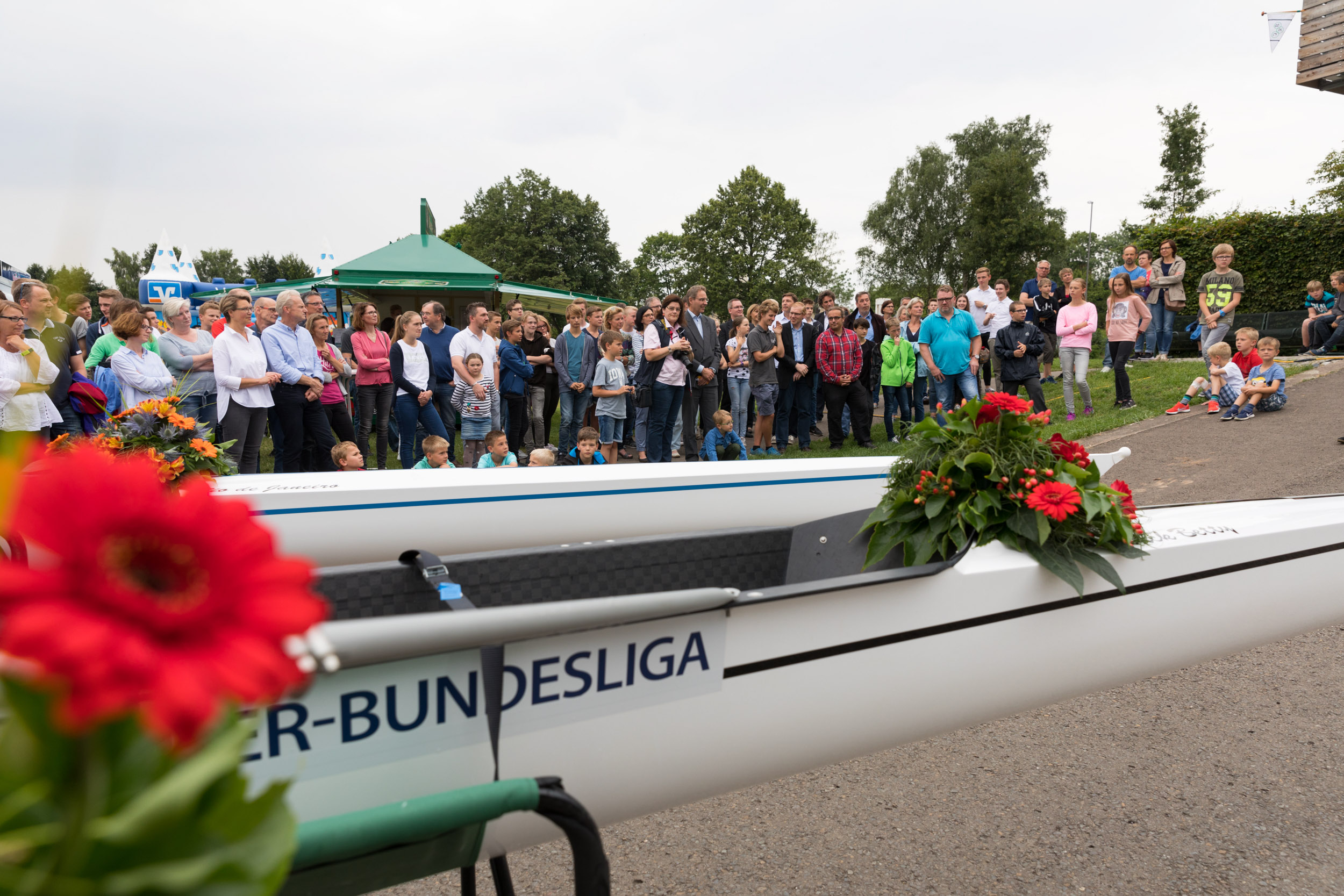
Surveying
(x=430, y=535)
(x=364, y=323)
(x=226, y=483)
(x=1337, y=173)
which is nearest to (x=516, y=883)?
(x=430, y=535)

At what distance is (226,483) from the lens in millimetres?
3492

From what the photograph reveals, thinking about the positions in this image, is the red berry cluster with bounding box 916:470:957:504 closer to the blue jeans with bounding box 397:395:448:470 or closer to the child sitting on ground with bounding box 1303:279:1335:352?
the blue jeans with bounding box 397:395:448:470

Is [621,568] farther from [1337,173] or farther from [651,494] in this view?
[1337,173]

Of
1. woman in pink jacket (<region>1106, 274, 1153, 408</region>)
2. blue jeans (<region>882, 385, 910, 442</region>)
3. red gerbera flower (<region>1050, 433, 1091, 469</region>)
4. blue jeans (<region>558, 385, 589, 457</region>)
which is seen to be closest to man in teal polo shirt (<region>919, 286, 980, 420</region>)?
blue jeans (<region>882, 385, 910, 442</region>)

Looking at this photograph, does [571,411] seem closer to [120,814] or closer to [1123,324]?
[1123,324]

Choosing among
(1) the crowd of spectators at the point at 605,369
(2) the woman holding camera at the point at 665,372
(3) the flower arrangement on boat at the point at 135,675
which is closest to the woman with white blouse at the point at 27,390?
(3) the flower arrangement on boat at the point at 135,675

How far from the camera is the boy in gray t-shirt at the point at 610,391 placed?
24.5 ft

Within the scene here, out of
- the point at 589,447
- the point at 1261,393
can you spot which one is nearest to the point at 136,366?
the point at 589,447

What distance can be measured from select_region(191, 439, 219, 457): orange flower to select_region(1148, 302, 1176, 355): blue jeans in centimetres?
1180

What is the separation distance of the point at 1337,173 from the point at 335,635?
2833 centimetres

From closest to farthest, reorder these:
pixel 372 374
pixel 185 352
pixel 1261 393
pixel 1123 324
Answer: pixel 185 352
pixel 372 374
pixel 1261 393
pixel 1123 324

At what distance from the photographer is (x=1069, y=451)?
2703 millimetres

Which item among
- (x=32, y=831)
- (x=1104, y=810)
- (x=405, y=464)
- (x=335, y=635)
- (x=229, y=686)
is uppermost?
(x=229, y=686)

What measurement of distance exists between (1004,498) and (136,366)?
17.2ft
